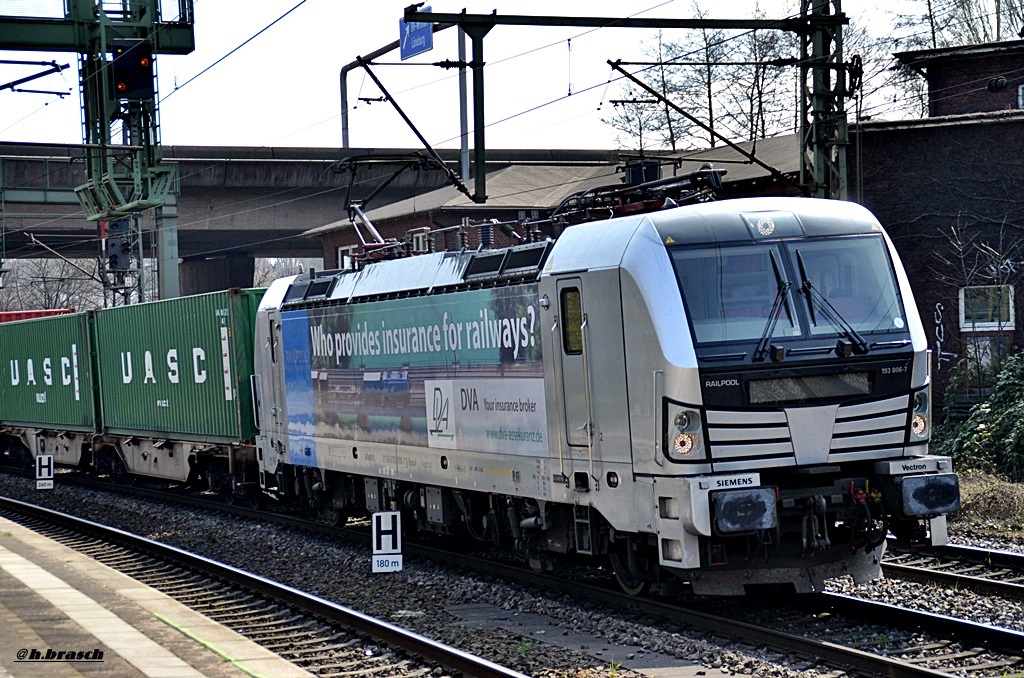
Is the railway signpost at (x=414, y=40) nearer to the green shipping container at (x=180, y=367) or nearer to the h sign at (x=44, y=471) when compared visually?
the green shipping container at (x=180, y=367)

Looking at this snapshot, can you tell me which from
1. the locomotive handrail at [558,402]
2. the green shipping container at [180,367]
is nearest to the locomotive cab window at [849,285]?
the locomotive handrail at [558,402]

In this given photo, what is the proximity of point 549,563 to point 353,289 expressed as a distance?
14.6ft

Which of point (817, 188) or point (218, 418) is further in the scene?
point (218, 418)

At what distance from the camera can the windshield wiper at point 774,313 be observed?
31.9 feet

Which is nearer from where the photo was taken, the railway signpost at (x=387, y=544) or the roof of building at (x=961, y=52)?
the railway signpost at (x=387, y=544)

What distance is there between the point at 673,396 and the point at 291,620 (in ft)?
13.8

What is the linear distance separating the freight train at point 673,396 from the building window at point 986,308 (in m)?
12.1

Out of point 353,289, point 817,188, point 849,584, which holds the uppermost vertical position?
point 817,188

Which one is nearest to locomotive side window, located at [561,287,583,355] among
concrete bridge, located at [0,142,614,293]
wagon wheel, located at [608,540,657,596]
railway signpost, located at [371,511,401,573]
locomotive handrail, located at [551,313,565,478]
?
locomotive handrail, located at [551,313,565,478]

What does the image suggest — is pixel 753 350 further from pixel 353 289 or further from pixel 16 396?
pixel 16 396

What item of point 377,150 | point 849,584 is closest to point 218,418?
point 849,584

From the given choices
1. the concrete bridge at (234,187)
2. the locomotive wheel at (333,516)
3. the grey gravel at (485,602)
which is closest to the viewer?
the grey gravel at (485,602)

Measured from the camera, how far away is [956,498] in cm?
1009

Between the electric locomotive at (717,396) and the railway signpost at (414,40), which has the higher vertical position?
the railway signpost at (414,40)
